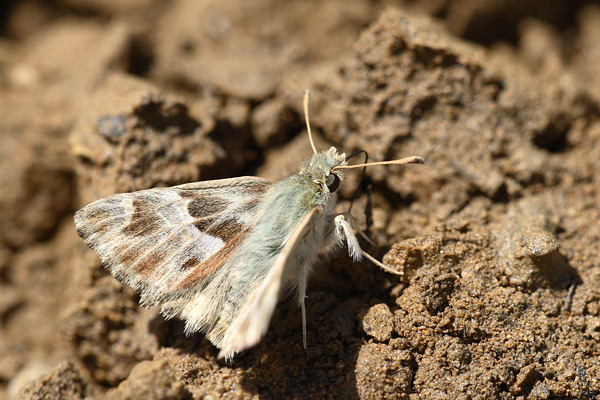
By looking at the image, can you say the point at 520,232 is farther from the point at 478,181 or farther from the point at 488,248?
the point at 478,181

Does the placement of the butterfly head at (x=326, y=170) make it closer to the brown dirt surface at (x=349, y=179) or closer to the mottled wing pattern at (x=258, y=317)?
the brown dirt surface at (x=349, y=179)

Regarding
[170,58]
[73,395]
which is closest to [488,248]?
[73,395]

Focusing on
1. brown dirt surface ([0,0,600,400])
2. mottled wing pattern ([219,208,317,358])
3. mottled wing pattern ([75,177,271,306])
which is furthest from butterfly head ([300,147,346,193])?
mottled wing pattern ([219,208,317,358])

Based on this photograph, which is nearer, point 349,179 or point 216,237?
point 216,237

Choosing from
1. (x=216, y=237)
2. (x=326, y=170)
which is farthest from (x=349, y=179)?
(x=216, y=237)

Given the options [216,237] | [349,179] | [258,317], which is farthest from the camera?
[349,179]

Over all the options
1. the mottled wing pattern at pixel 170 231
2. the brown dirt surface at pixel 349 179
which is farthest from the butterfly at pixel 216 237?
the brown dirt surface at pixel 349 179

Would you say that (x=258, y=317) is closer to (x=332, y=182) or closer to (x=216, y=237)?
(x=216, y=237)
